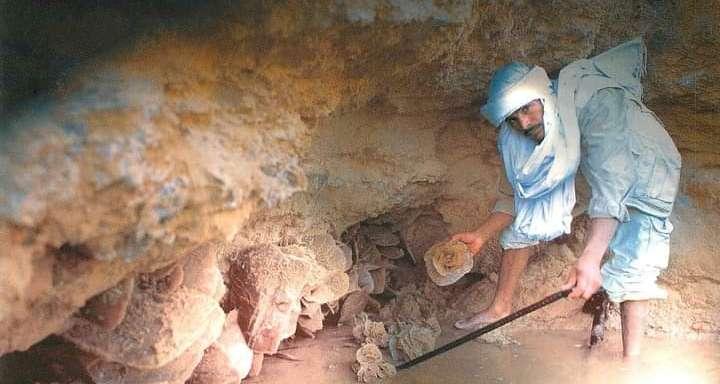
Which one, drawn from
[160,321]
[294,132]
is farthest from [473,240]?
[160,321]

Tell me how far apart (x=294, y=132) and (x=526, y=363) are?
115 centimetres

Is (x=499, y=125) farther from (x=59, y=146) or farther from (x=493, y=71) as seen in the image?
(x=59, y=146)

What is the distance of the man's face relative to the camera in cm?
196

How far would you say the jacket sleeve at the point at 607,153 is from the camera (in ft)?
6.47

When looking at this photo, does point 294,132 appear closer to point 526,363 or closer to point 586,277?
point 586,277

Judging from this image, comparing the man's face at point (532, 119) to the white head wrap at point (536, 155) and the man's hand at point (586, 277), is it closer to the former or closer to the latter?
the white head wrap at point (536, 155)

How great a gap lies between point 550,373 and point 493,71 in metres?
0.97

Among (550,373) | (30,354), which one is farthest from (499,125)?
(30,354)

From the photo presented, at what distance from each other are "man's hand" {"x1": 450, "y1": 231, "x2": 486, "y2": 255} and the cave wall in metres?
0.15

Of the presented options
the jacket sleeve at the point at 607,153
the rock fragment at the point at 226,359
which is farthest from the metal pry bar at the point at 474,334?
the rock fragment at the point at 226,359

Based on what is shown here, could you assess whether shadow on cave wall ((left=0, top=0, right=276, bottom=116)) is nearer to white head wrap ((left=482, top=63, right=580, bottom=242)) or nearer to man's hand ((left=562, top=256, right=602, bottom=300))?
A: white head wrap ((left=482, top=63, right=580, bottom=242))

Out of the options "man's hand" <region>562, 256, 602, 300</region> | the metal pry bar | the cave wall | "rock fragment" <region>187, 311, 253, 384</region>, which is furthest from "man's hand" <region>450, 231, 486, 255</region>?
"rock fragment" <region>187, 311, 253, 384</region>

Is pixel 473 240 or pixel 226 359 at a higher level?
pixel 473 240

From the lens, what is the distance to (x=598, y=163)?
1993 mm
